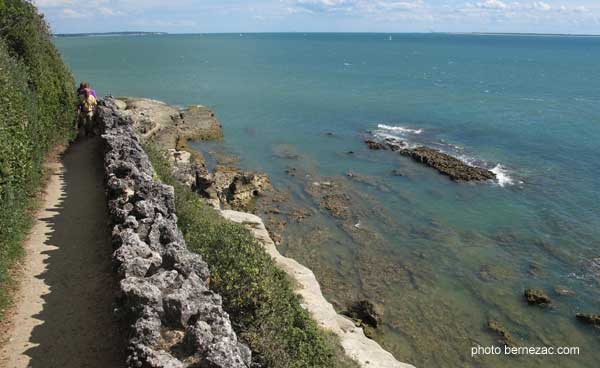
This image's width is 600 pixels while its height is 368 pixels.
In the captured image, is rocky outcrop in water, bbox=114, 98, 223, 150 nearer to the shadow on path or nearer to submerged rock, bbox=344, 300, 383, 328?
the shadow on path

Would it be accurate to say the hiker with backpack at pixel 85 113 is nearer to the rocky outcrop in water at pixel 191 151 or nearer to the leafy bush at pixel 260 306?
the rocky outcrop in water at pixel 191 151

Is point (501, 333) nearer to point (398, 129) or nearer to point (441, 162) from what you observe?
point (441, 162)

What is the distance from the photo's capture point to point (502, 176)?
49781mm

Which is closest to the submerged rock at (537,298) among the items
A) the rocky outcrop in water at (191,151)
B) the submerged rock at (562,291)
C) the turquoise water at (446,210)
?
the turquoise water at (446,210)

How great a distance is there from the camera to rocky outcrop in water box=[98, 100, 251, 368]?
1095cm

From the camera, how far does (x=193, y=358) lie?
11.0m

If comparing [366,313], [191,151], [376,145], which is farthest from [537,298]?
[191,151]

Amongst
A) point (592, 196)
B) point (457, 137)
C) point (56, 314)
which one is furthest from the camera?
point (457, 137)

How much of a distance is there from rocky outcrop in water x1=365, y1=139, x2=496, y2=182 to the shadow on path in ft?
121

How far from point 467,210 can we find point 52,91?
34313 mm

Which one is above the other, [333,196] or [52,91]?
[52,91]

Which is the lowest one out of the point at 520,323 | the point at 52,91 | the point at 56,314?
the point at 520,323

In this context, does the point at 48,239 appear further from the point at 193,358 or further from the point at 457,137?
the point at 457,137

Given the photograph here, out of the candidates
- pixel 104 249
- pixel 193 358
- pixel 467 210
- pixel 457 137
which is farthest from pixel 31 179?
pixel 457 137
